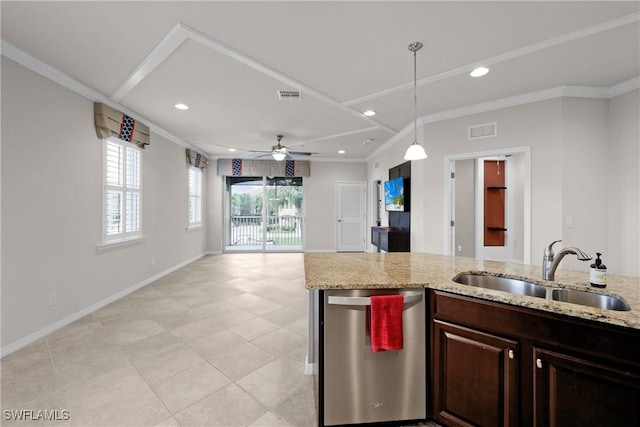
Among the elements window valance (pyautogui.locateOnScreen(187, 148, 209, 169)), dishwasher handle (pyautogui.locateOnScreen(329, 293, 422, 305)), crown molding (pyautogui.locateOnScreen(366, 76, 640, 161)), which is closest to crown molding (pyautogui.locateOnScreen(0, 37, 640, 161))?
crown molding (pyautogui.locateOnScreen(366, 76, 640, 161))

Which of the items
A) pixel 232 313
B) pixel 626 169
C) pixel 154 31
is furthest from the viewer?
pixel 232 313

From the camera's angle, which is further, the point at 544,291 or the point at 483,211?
the point at 483,211

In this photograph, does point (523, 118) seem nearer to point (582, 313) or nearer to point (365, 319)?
point (582, 313)

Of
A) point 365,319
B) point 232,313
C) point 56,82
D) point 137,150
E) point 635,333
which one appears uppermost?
point 56,82

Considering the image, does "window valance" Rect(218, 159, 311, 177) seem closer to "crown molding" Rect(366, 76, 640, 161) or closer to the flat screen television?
the flat screen television

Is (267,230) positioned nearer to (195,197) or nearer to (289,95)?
(195,197)

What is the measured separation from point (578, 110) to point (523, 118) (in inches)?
21.3

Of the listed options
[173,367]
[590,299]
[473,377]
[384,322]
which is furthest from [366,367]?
[173,367]

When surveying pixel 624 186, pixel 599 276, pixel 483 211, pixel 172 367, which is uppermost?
pixel 624 186

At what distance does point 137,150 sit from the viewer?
4.29 metres

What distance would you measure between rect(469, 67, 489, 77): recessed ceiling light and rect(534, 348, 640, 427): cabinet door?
8.69 feet

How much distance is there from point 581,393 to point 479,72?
2837 mm

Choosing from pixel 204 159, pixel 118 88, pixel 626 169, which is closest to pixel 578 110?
pixel 626 169

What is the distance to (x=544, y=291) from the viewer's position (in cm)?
164
